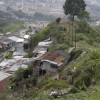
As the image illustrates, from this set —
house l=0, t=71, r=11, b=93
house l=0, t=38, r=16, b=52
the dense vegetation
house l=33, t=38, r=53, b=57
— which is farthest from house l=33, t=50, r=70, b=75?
house l=0, t=38, r=16, b=52

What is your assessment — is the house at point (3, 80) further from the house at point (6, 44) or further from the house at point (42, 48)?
the house at point (6, 44)

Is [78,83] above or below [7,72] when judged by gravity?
above

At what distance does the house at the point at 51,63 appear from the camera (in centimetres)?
1547

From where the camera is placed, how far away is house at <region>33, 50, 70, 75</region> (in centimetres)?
1547

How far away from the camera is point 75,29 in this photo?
24.8 meters

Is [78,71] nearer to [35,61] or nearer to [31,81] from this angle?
[31,81]

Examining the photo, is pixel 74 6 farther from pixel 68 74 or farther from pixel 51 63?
pixel 68 74

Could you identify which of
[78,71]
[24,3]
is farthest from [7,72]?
[24,3]

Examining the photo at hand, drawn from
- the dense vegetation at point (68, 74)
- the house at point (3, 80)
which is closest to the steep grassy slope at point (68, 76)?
the dense vegetation at point (68, 74)

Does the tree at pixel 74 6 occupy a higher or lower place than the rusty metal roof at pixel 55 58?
higher

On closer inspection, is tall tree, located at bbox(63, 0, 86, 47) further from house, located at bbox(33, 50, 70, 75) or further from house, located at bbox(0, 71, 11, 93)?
house, located at bbox(0, 71, 11, 93)

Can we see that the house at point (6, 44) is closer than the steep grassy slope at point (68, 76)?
No

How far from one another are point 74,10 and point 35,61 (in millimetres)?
11605

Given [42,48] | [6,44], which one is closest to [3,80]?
[42,48]
